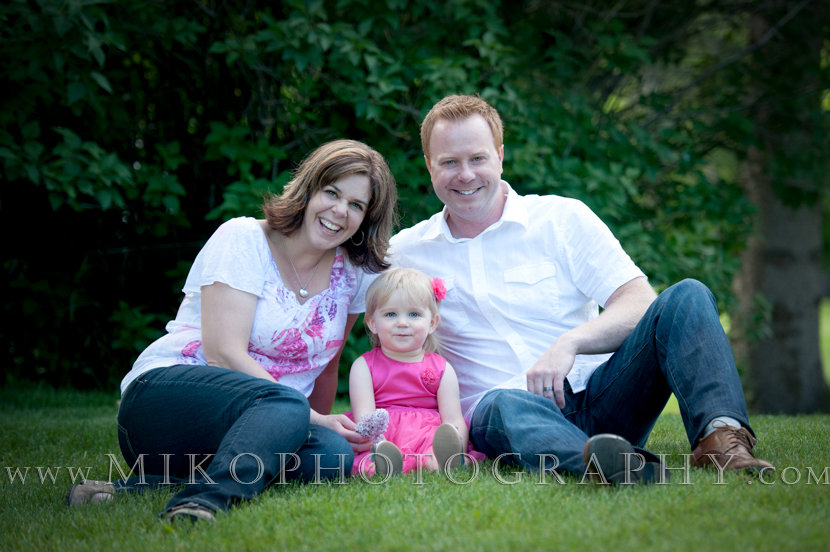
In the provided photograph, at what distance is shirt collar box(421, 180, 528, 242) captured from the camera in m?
2.81

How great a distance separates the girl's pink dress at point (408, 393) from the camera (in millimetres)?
2572

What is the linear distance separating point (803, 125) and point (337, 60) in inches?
153

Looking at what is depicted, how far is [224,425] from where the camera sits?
217 cm

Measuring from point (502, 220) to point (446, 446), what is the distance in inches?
37.5

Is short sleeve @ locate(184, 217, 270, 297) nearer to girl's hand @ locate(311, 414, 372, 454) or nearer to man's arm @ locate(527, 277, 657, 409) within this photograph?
girl's hand @ locate(311, 414, 372, 454)

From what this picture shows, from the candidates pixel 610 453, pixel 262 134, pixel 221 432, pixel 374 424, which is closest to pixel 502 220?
pixel 374 424

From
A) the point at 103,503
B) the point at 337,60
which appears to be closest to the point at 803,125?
the point at 337,60

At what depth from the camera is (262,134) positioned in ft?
15.6

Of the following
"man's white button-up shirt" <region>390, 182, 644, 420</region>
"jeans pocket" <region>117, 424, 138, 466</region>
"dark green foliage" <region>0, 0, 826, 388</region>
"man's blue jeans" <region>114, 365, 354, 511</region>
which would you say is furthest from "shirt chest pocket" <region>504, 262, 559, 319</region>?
"dark green foliage" <region>0, 0, 826, 388</region>

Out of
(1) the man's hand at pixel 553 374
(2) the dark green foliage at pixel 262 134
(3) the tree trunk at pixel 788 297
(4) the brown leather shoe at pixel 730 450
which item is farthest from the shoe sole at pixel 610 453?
(3) the tree trunk at pixel 788 297

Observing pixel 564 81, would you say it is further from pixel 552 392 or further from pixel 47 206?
pixel 47 206

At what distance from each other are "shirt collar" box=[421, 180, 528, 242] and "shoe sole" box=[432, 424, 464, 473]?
33.7 inches

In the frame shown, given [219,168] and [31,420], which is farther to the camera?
[219,168]

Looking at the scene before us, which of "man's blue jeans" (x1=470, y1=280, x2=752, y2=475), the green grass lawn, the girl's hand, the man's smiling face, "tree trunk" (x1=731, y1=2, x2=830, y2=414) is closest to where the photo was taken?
the green grass lawn
